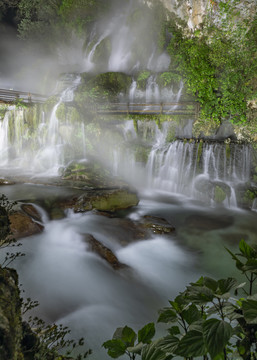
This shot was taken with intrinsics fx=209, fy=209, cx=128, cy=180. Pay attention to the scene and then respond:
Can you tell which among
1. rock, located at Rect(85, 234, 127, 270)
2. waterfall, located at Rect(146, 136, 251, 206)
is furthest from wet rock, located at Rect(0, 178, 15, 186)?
waterfall, located at Rect(146, 136, 251, 206)

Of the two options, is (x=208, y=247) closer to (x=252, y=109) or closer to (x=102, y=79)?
(x=252, y=109)

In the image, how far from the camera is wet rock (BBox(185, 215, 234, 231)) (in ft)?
29.3

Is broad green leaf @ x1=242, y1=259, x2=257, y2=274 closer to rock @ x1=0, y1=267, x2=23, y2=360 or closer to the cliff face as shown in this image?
rock @ x1=0, y1=267, x2=23, y2=360

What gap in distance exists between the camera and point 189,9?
1717 centimetres

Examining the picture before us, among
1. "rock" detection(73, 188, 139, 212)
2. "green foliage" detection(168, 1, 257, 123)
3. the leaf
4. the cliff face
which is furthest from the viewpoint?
the cliff face

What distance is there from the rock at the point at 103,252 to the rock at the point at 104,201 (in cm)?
235

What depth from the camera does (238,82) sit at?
12.4 m

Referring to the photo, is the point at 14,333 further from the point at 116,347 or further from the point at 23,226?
the point at 23,226

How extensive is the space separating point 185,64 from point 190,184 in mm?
8530

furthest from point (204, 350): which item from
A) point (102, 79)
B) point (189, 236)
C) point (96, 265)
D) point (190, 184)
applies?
point (102, 79)

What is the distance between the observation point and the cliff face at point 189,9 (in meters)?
15.5

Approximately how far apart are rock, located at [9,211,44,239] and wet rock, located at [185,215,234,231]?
6.13 metres

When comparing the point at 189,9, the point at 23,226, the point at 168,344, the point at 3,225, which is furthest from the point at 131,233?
the point at 189,9

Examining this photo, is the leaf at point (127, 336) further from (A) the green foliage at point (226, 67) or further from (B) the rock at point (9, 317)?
(A) the green foliage at point (226, 67)
